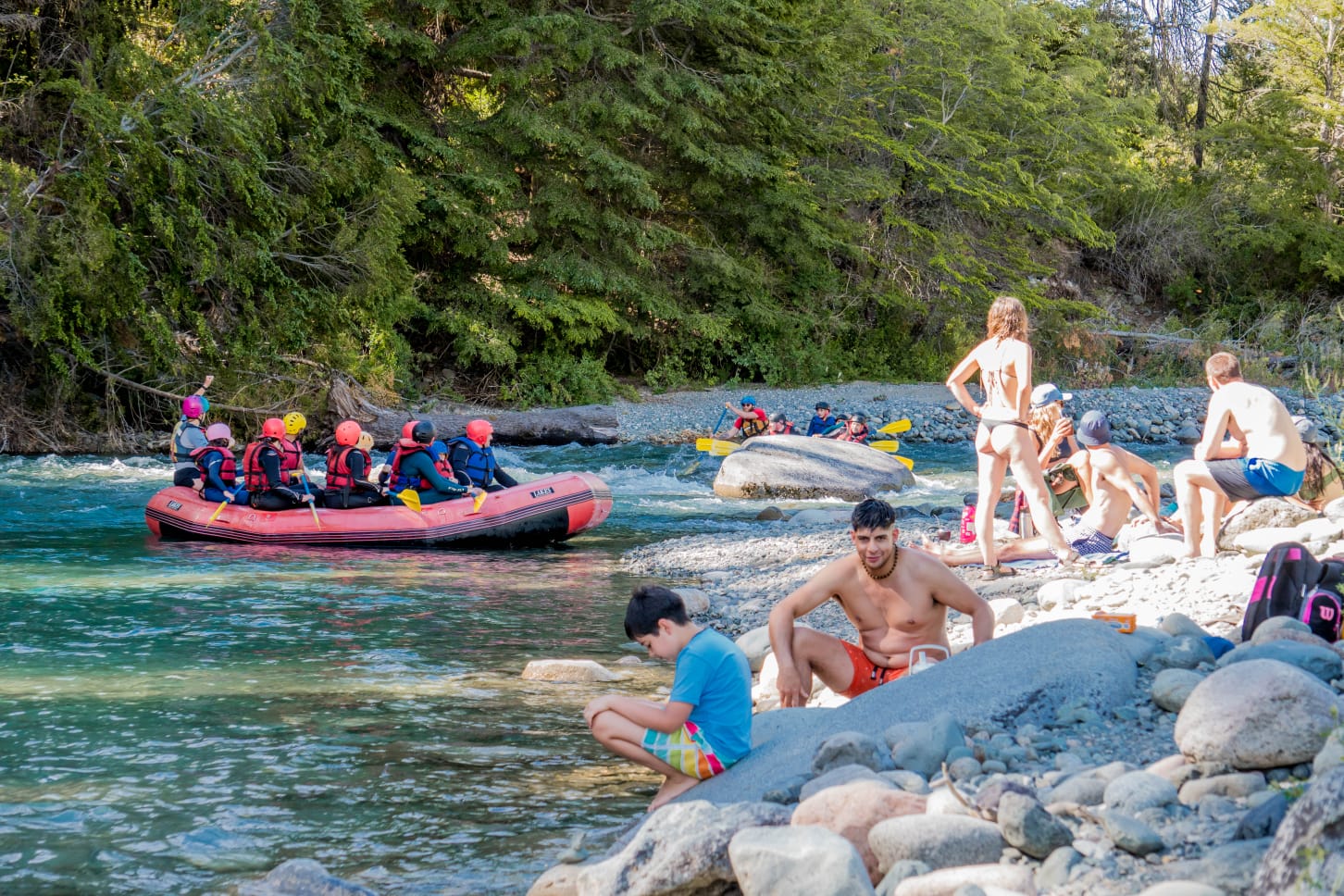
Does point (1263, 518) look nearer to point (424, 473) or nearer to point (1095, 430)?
point (1095, 430)

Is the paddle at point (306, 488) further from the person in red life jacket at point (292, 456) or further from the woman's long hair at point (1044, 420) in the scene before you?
the woman's long hair at point (1044, 420)

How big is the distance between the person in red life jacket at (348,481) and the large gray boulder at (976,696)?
22.7 feet

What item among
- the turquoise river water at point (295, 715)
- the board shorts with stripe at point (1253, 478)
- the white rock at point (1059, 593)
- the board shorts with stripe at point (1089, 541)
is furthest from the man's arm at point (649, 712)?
the board shorts with stripe at point (1089, 541)

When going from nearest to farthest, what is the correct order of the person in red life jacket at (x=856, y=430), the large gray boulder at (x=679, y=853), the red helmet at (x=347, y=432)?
the large gray boulder at (x=679, y=853), the red helmet at (x=347, y=432), the person in red life jacket at (x=856, y=430)

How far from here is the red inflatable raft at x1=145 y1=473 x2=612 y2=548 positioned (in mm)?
10758

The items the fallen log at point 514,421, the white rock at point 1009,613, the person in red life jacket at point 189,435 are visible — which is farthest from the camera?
the fallen log at point 514,421

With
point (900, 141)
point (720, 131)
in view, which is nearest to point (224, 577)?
point (720, 131)

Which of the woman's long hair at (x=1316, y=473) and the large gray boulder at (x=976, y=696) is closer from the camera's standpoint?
the large gray boulder at (x=976, y=696)

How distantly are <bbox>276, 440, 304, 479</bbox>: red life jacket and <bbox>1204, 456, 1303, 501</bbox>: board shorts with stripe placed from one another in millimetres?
7643

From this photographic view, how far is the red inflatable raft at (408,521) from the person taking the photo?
35.3 feet

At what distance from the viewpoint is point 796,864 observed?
316cm

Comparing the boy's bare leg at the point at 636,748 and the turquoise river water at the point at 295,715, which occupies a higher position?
the boy's bare leg at the point at 636,748

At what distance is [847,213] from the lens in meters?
27.8

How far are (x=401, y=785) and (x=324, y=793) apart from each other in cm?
28
